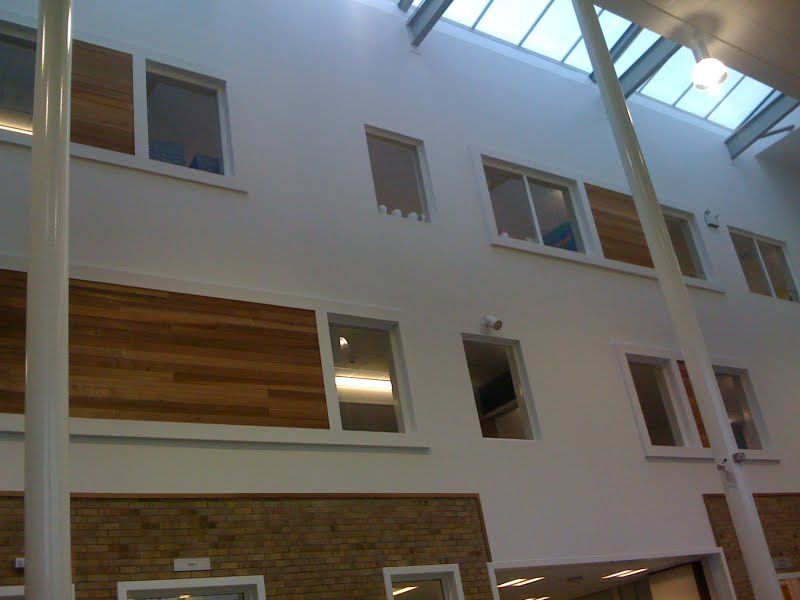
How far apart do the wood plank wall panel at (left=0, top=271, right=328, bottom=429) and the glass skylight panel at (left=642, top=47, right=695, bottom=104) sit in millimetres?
12068

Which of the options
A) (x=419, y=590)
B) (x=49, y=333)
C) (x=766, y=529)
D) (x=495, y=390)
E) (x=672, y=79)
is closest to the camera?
(x=49, y=333)

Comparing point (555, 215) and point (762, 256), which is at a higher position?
point (762, 256)

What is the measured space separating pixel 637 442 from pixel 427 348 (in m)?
4.01

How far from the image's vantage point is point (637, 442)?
13.9 meters

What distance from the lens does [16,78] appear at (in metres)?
11.2

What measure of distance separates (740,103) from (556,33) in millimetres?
5803

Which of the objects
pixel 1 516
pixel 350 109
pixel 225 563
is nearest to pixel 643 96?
pixel 350 109

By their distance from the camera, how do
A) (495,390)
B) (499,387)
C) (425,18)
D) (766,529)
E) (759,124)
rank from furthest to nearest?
(759,124) → (425,18) → (766,529) → (499,387) → (495,390)

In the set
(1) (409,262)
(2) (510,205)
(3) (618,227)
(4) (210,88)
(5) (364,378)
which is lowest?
(5) (364,378)

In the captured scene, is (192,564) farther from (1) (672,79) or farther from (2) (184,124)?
(1) (672,79)

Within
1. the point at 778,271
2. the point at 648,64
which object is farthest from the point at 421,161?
the point at 778,271

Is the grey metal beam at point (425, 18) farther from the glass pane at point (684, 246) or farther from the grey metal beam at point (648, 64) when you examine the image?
the glass pane at point (684, 246)

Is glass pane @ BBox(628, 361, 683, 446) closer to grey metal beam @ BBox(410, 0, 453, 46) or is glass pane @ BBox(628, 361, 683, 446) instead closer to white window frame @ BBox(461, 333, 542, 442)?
white window frame @ BBox(461, 333, 542, 442)

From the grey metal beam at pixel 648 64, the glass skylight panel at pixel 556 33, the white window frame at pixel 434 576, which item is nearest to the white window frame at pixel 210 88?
the white window frame at pixel 434 576
